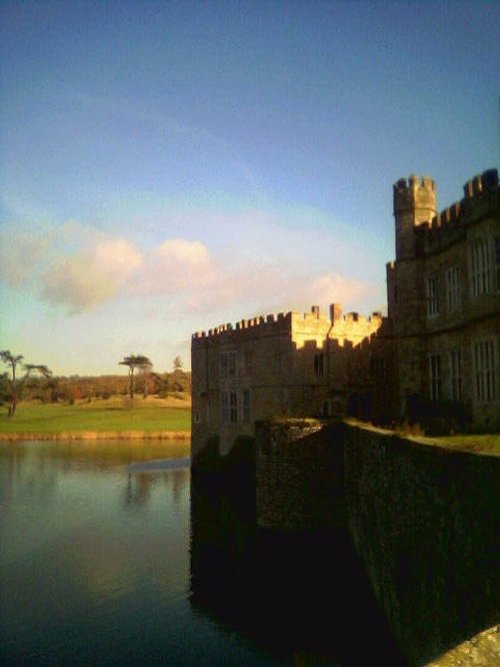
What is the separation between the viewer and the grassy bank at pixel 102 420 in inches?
3078

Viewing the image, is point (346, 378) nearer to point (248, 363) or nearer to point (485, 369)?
point (248, 363)

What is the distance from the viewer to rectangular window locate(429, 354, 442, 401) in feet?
72.7

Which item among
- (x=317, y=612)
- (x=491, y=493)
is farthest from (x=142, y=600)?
(x=491, y=493)

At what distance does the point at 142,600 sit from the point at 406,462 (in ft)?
41.0

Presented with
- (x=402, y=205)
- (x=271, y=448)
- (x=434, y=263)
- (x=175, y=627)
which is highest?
(x=402, y=205)

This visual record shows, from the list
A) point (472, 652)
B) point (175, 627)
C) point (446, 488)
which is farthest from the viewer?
point (175, 627)

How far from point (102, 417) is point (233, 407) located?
59.3 metres

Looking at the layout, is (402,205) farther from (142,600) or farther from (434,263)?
(142,600)

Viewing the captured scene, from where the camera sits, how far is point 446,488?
864cm

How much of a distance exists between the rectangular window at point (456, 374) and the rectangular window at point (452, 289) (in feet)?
5.84

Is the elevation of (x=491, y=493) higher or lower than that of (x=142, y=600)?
higher

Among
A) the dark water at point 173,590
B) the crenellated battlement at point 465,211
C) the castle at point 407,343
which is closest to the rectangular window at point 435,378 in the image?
the castle at point 407,343

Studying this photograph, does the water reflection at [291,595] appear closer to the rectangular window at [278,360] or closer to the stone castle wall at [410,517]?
the stone castle wall at [410,517]

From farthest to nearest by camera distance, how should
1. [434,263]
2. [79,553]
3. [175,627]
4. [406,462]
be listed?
[79,553]
[434,263]
[175,627]
[406,462]
